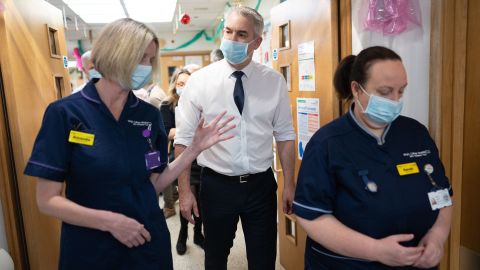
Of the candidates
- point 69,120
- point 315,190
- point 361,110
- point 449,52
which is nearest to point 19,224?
point 69,120

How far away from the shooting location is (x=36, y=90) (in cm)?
217

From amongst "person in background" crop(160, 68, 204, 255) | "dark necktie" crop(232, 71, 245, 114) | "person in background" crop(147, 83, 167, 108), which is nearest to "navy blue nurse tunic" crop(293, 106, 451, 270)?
"dark necktie" crop(232, 71, 245, 114)

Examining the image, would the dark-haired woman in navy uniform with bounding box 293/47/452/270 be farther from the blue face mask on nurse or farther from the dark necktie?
the dark necktie

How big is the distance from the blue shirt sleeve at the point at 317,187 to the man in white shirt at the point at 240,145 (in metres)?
0.56

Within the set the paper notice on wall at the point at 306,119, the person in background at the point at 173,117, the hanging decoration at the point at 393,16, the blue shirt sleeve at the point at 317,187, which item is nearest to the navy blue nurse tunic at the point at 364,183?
the blue shirt sleeve at the point at 317,187

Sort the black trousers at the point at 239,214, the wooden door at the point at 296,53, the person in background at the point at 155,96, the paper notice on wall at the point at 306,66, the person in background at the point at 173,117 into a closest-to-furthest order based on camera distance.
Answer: the black trousers at the point at 239,214
the wooden door at the point at 296,53
the paper notice on wall at the point at 306,66
the person in background at the point at 173,117
the person in background at the point at 155,96

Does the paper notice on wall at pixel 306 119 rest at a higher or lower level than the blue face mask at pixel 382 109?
lower

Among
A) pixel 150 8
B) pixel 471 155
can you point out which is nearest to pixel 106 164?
pixel 471 155

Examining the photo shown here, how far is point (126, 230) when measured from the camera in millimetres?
1161

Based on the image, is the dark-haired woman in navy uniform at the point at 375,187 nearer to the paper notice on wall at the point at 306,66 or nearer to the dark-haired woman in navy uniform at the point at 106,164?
the dark-haired woman in navy uniform at the point at 106,164

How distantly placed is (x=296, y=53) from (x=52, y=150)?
163 cm

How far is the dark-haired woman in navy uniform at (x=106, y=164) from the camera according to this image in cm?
112

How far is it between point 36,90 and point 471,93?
2.20 m

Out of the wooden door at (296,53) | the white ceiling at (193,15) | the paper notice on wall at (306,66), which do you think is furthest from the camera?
the white ceiling at (193,15)
